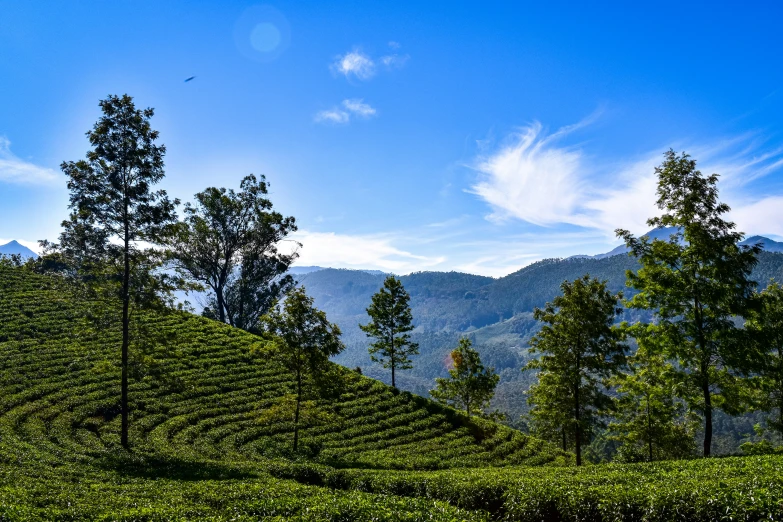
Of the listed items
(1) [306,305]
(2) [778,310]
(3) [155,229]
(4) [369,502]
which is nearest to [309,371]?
(1) [306,305]

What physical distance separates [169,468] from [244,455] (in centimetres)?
587

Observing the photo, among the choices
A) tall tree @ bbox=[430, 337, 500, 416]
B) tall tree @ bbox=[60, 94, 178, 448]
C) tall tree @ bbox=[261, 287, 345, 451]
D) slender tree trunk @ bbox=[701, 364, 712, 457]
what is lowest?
tall tree @ bbox=[430, 337, 500, 416]

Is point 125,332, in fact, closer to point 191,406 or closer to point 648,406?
point 191,406

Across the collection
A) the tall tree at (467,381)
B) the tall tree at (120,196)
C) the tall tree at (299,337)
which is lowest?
the tall tree at (467,381)

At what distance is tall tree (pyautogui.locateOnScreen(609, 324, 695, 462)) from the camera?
20.9 m

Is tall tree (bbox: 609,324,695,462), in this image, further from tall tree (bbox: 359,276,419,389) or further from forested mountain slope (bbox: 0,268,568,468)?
tall tree (bbox: 359,276,419,389)

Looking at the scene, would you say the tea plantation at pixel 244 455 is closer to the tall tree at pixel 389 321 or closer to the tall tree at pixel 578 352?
the tall tree at pixel 578 352

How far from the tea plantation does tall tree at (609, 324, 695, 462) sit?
5653 mm

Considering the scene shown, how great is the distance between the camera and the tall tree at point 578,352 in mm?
23531

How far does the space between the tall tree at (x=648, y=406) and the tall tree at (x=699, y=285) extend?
0.95m

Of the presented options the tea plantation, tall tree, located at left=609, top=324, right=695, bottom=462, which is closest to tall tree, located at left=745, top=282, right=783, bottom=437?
tall tree, located at left=609, top=324, right=695, bottom=462

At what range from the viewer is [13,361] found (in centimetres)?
3033

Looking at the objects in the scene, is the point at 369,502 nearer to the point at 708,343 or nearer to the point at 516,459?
the point at 708,343

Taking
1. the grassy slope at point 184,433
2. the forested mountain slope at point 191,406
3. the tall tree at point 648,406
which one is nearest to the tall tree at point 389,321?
the forested mountain slope at point 191,406
